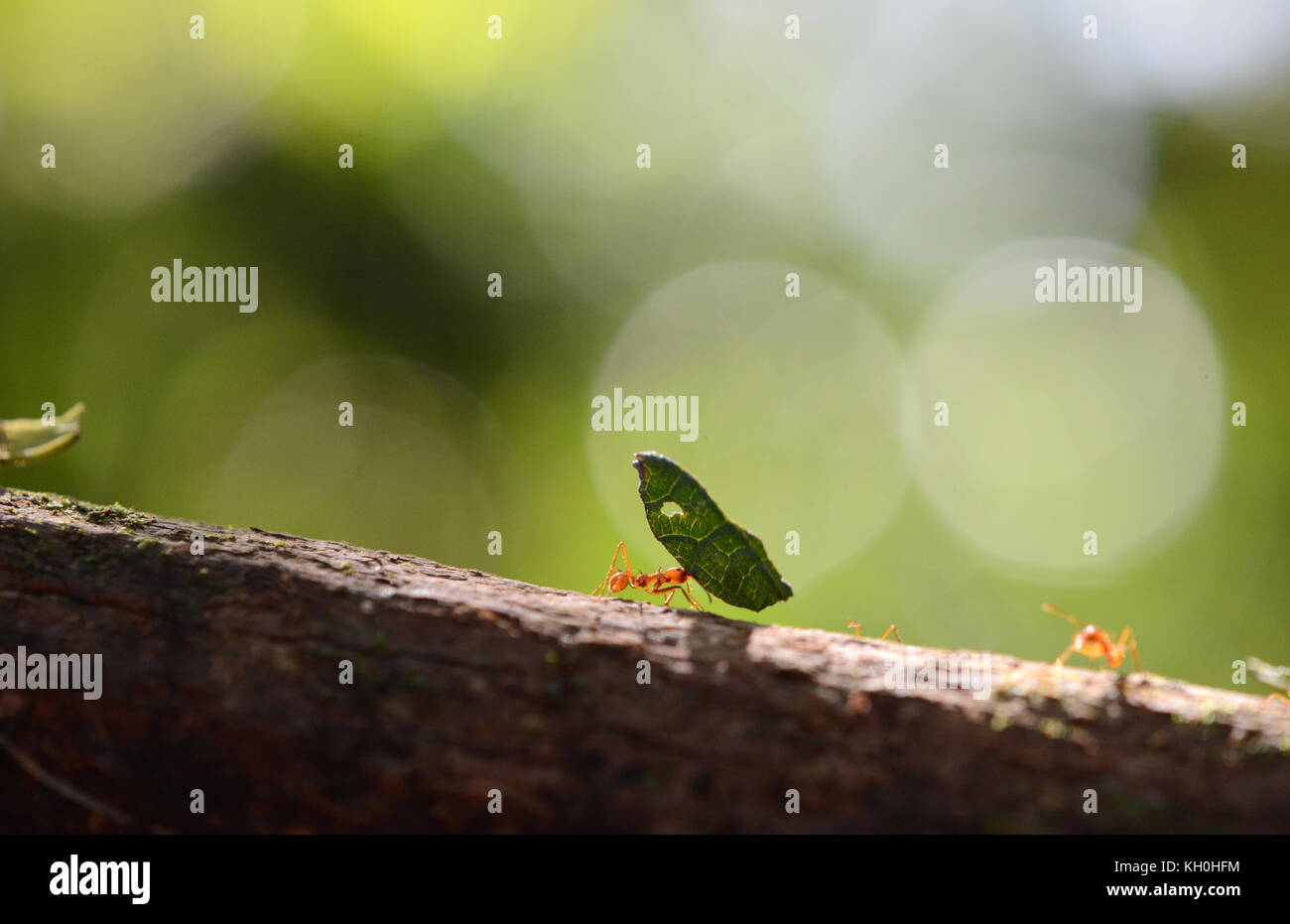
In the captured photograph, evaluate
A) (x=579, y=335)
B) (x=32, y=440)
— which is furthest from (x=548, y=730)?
(x=579, y=335)

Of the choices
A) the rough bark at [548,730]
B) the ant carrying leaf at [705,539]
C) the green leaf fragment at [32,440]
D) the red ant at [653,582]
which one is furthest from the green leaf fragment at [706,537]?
the green leaf fragment at [32,440]

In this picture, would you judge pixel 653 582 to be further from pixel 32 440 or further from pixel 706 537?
pixel 32 440

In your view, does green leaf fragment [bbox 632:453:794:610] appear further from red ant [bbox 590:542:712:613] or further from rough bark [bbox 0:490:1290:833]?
red ant [bbox 590:542:712:613]

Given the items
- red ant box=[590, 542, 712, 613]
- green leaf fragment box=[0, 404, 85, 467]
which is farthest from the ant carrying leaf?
green leaf fragment box=[0, 404, 85, 467]

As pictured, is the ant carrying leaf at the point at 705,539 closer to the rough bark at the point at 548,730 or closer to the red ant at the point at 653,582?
the rough bark at the point at 548,730

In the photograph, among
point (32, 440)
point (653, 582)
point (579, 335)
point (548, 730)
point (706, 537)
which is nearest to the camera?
point (548, 730)
